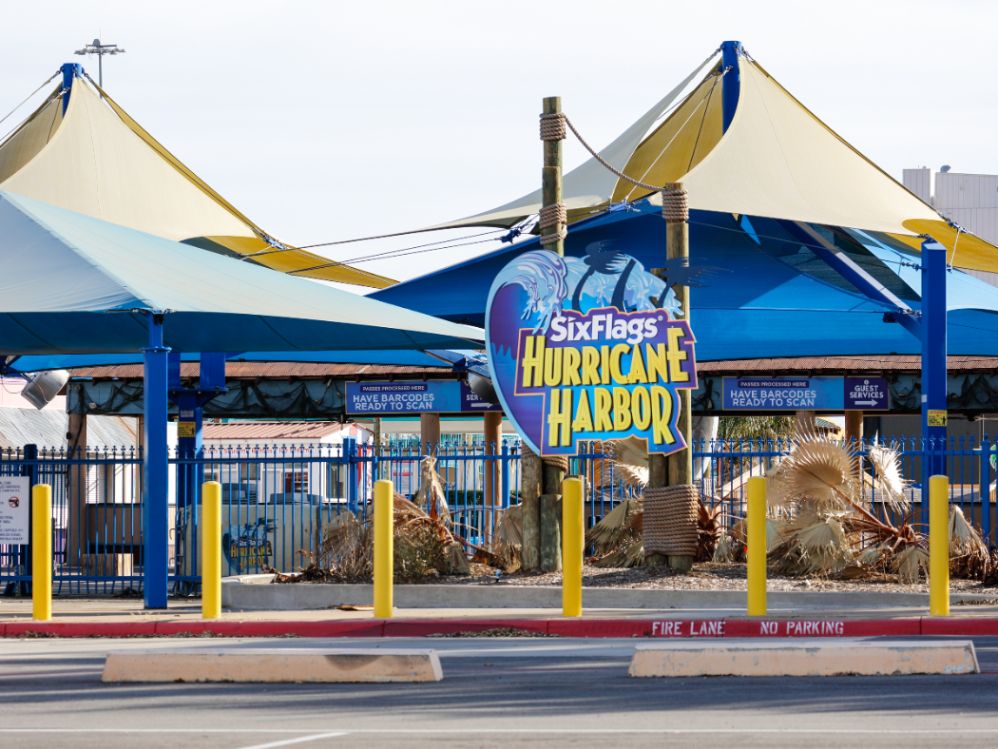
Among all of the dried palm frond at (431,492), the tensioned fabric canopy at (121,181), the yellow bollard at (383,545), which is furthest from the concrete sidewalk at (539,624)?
the tensioned fabric canopy at (121,181)

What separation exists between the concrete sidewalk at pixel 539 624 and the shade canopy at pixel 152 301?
3043 millimetres

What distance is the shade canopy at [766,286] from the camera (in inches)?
910

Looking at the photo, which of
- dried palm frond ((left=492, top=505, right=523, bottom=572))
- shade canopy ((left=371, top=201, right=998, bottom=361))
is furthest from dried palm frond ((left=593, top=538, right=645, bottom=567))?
shade canopy ((left=371, top=201, right=998, bottom=361))

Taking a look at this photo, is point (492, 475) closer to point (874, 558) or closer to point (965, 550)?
point (874, 558)

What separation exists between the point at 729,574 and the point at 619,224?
25.5 feet

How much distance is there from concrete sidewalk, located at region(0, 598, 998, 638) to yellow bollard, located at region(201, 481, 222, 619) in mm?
189

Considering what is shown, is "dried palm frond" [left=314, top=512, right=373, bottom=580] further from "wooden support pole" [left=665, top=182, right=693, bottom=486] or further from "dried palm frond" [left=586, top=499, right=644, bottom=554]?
"wooden support pole" [left=665, top=182, right=693, bottom=486]

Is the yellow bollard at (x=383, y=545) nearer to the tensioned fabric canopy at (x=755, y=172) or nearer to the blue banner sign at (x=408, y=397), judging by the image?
the tensioned fabric canopy at (x=755, y=172)

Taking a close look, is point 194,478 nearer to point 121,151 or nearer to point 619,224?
point 619,224

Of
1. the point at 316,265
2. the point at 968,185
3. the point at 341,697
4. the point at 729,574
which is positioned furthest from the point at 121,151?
the point at 968,185

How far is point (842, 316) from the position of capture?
23984 millimetres

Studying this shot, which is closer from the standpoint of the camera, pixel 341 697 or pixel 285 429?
pixel 341 697

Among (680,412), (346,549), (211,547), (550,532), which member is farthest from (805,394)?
(211,547)

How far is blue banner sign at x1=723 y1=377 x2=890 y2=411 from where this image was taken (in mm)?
27703
